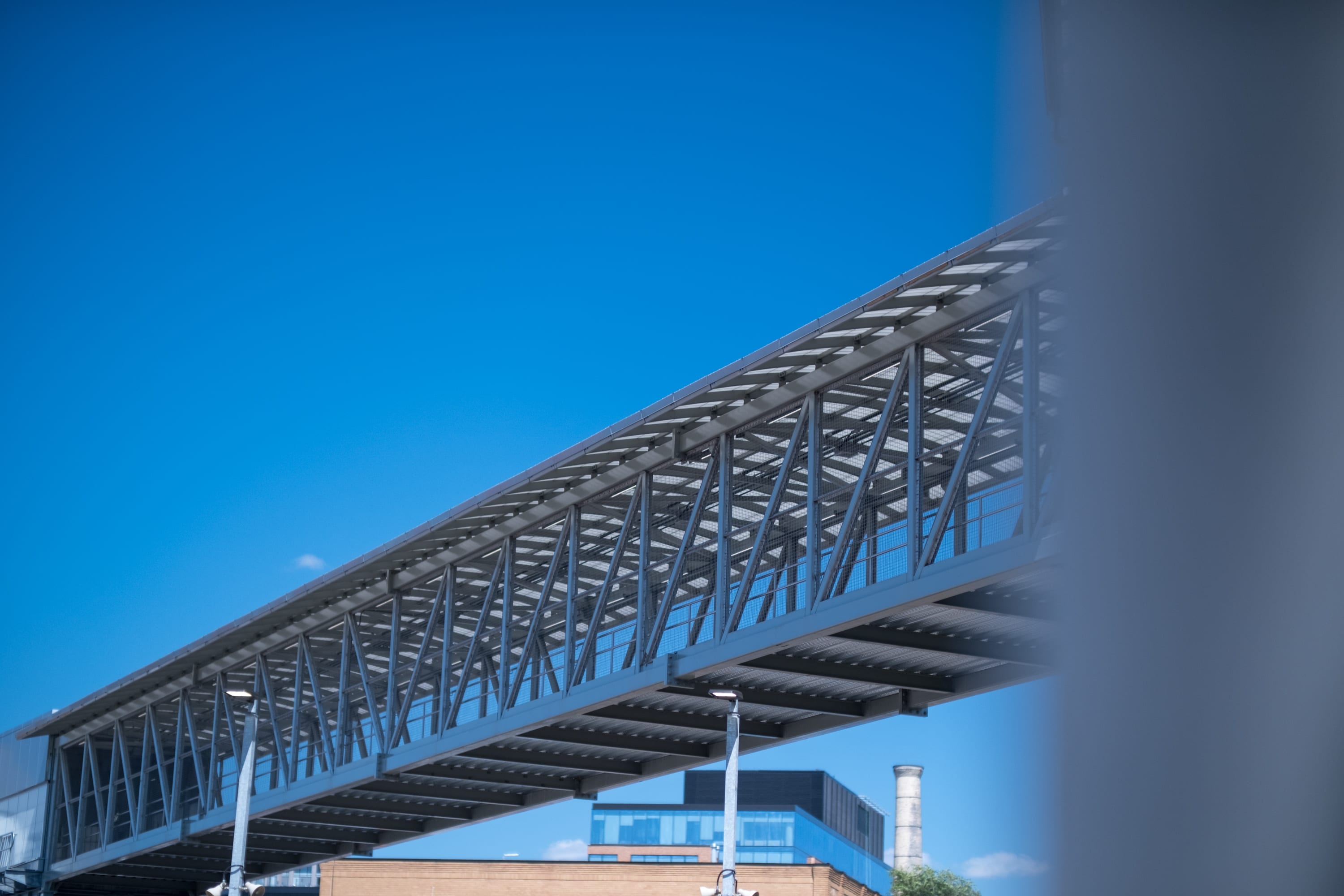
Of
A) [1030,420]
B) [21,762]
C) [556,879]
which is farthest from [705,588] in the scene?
[556,879]

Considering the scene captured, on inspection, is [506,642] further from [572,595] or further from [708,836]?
[708,836]

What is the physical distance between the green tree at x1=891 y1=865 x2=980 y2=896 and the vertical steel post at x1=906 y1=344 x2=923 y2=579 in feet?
181

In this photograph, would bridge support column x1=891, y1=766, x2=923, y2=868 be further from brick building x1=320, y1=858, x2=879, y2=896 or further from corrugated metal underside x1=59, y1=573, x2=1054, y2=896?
corrugated metal underside x1=59, y1=573, x2=1054, y2=896

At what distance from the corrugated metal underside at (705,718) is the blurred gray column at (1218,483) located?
11398 millimetres

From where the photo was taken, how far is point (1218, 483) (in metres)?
3.21

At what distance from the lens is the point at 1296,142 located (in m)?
3.19

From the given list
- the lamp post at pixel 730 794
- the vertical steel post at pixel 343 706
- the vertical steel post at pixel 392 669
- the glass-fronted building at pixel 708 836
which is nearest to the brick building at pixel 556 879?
the glass-fronted building at pixel 708 836

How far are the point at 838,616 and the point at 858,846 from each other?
106661 millimetres

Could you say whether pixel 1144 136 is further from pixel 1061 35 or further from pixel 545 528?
pixel 545 528

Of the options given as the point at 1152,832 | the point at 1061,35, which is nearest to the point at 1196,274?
the point at 1061,35

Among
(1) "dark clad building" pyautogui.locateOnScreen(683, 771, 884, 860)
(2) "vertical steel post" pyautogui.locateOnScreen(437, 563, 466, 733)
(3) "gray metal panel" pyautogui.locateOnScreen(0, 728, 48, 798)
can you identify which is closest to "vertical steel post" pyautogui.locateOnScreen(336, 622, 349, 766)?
(2) "vertical steel post" pyautogui.locateOnScreen(437, 563, 466, 733)

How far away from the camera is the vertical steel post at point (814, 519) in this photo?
2222cm

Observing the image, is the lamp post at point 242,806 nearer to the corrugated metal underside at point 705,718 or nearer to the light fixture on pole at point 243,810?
the light fixture on pole at point 243,810

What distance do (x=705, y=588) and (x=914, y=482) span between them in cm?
1187
